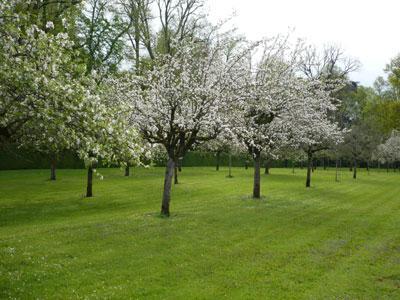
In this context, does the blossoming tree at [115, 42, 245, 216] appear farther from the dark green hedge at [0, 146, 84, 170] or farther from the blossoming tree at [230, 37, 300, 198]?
the dark green hedge at [0, 146, 84, 170]

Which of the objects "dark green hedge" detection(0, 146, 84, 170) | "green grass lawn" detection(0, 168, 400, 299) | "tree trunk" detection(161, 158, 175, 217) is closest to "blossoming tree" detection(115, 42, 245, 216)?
"tree trunk" detection(161, 158, 175, 217)

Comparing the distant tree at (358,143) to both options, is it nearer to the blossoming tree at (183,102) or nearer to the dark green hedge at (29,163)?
the dark green hedge at (29,163)

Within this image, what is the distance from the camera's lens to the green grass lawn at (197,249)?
10.2m

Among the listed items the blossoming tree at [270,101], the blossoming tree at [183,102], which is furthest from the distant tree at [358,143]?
the blossoming tree at [183,102]

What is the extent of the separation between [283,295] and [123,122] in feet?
19.0

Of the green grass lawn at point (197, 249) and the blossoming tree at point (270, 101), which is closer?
the green grass lawn at point (197, 249)

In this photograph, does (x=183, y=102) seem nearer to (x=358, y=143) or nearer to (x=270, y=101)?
(x=270, y=101)

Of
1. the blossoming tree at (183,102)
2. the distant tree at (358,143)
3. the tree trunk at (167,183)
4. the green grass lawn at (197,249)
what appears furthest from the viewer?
the distant tree at (358,143)

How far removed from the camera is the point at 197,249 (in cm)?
1398

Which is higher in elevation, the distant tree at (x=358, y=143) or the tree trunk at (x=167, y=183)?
the distant tree at (x=358, y=143)

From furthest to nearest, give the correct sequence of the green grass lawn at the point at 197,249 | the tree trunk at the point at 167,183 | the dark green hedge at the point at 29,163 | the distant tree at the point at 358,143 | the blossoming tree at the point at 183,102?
the distant tree at the point at 358,143 → the dark green hedge at the point at 29,163 → the tree trunk at the point at 167,183 → the blossoming tree at the point at 183,102 → the green grass lawn at the point at 197,249

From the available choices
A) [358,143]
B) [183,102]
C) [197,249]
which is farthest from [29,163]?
[197,249]

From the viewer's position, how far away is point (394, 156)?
2968 inches

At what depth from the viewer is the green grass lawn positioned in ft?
33.4
